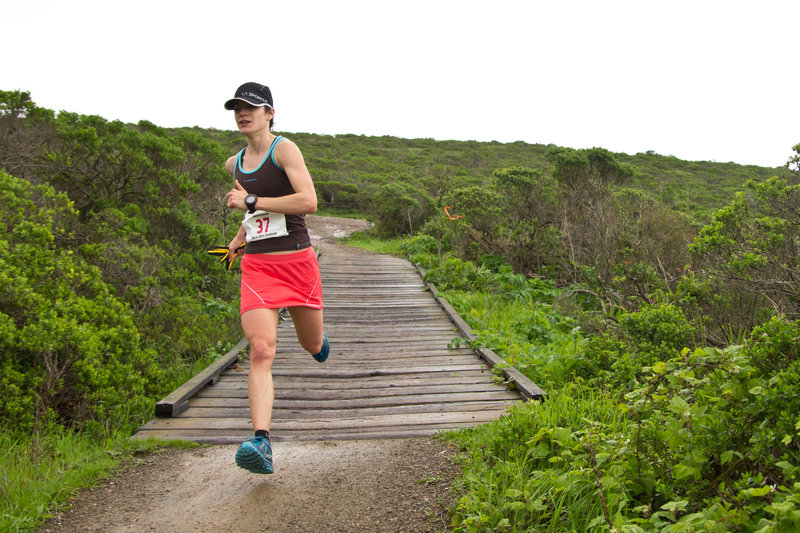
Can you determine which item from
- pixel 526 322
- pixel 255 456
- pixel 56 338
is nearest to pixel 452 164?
pixel 526 322

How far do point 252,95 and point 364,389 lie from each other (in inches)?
131

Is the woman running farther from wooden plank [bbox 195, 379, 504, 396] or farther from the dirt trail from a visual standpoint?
wooden plank [bbox 195, 379, 504, 396]

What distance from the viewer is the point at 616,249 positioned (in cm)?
1086

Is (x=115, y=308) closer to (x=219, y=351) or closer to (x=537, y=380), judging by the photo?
(x=219, y=351)

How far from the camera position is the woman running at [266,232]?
3.67m

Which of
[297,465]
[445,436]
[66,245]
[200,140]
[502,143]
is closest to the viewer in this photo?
[297,465]

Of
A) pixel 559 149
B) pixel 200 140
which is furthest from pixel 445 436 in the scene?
pixel 559 149

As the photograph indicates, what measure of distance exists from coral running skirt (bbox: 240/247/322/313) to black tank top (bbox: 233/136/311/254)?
5 centimetres

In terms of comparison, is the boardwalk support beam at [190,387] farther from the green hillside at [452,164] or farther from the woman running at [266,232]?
the green hillside at [452,164]

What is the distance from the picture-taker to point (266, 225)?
384 centimetres

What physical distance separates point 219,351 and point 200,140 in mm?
5814

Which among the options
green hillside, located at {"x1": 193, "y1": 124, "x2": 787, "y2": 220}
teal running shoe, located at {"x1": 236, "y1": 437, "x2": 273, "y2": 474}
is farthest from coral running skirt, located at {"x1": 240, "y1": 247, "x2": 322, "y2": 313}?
green hillside, located at {"x1": 193, "y1": 124, "x2": 787, "y2": 220}

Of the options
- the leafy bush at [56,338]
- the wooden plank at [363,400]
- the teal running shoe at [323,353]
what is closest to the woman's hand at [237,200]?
the teal running shoe at [323,353]

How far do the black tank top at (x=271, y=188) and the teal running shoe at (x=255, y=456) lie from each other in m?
1.22
